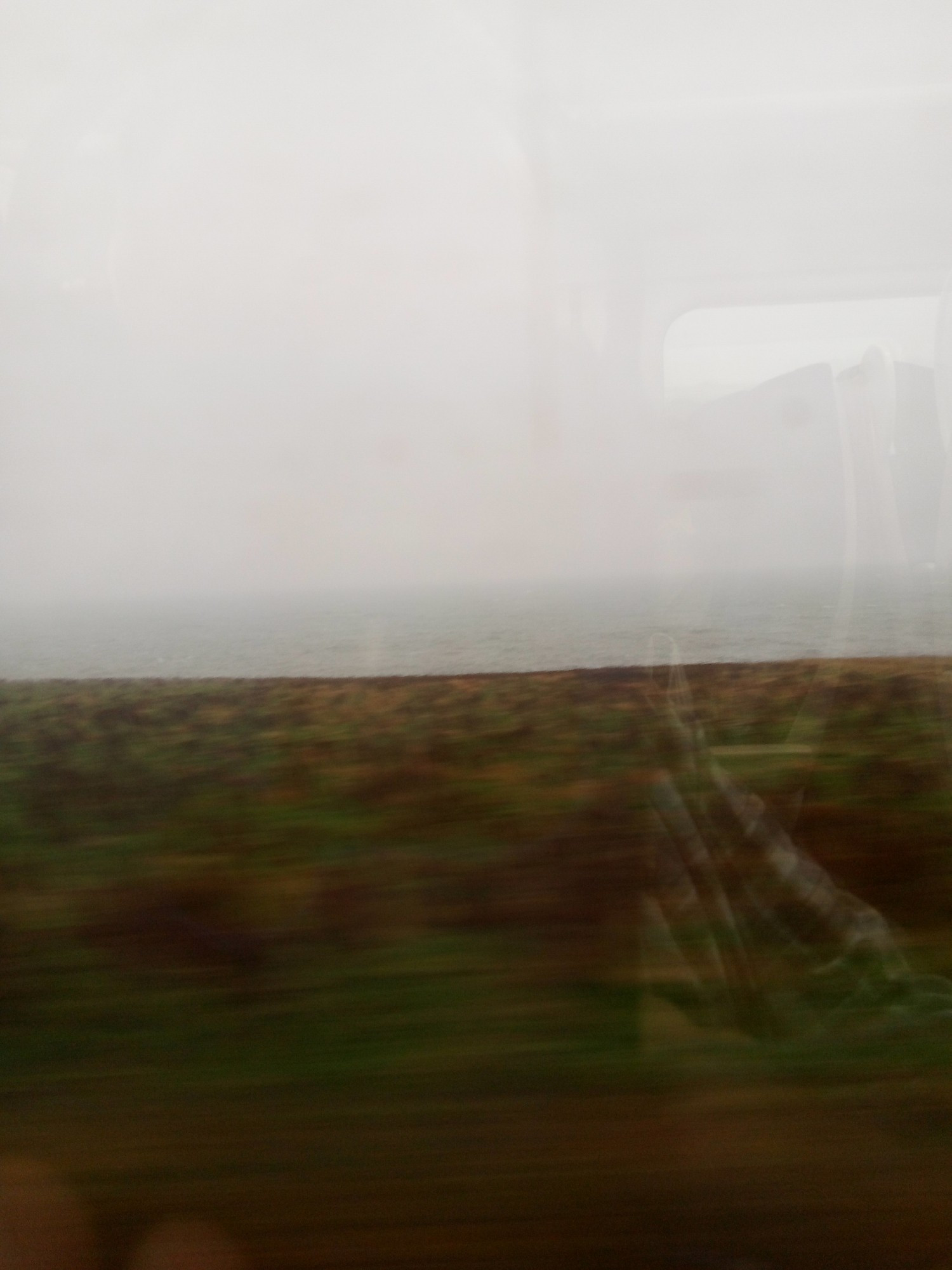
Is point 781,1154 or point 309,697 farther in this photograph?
point 309,697

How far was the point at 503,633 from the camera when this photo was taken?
74.5 inches

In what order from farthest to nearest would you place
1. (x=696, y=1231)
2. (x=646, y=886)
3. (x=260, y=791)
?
(x=260, y=791) < (x=646, y=886) < (x=696, y=1231)

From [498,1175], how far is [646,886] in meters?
0.52

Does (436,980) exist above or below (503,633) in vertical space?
below

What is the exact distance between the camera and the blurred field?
1602 millimetres

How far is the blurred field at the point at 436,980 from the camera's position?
1602mm

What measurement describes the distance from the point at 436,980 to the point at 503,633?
0.62 meters

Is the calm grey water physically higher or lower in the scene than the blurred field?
higher

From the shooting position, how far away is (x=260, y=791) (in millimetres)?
1905

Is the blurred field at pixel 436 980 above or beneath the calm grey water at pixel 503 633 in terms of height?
beneath

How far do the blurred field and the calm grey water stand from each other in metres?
0.04

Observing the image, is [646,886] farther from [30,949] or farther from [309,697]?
[30,949]

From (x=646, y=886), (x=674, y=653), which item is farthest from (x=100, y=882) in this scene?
(x=674, y=653)

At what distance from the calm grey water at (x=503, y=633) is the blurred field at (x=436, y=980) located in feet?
0.14
